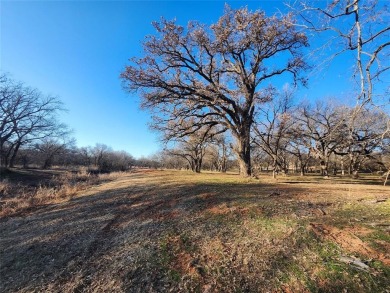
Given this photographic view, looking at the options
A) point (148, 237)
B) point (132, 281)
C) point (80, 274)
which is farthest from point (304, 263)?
point (80, 274)

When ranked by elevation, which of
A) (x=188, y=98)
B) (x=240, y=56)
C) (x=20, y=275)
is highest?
(x=240, y=56)

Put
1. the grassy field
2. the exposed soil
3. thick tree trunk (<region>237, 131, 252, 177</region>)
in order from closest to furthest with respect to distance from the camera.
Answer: the grassy field, the exposed soil, thick tree trunk (<region>237, 131, 252, 177</region>)

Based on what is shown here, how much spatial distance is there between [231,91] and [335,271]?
43.0 ft

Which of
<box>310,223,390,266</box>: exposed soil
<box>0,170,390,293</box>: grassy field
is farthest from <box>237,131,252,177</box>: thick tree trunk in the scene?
<box>310,223,390,266</box>: exposed soil

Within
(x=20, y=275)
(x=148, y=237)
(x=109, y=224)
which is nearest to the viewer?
(x=20, y=275)

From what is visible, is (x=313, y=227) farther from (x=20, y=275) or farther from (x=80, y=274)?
(x=20, y=275)

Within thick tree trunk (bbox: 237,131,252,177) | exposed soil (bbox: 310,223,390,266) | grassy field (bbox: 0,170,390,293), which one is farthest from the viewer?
thick tree trunk (bbox: 237,131,252,177)

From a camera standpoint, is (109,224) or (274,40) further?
(274,40)

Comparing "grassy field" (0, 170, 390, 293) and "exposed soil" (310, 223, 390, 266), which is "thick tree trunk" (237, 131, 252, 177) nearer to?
"grassy field" (0, 170, 390, 293)

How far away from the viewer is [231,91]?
611 inches

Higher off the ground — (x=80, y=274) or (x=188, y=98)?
(x=188, y=98)

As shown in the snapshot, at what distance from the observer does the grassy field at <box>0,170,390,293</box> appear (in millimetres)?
3639

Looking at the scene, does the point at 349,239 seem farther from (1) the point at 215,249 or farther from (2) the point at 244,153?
(2) the point at 244,153

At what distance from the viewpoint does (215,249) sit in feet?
15.3
